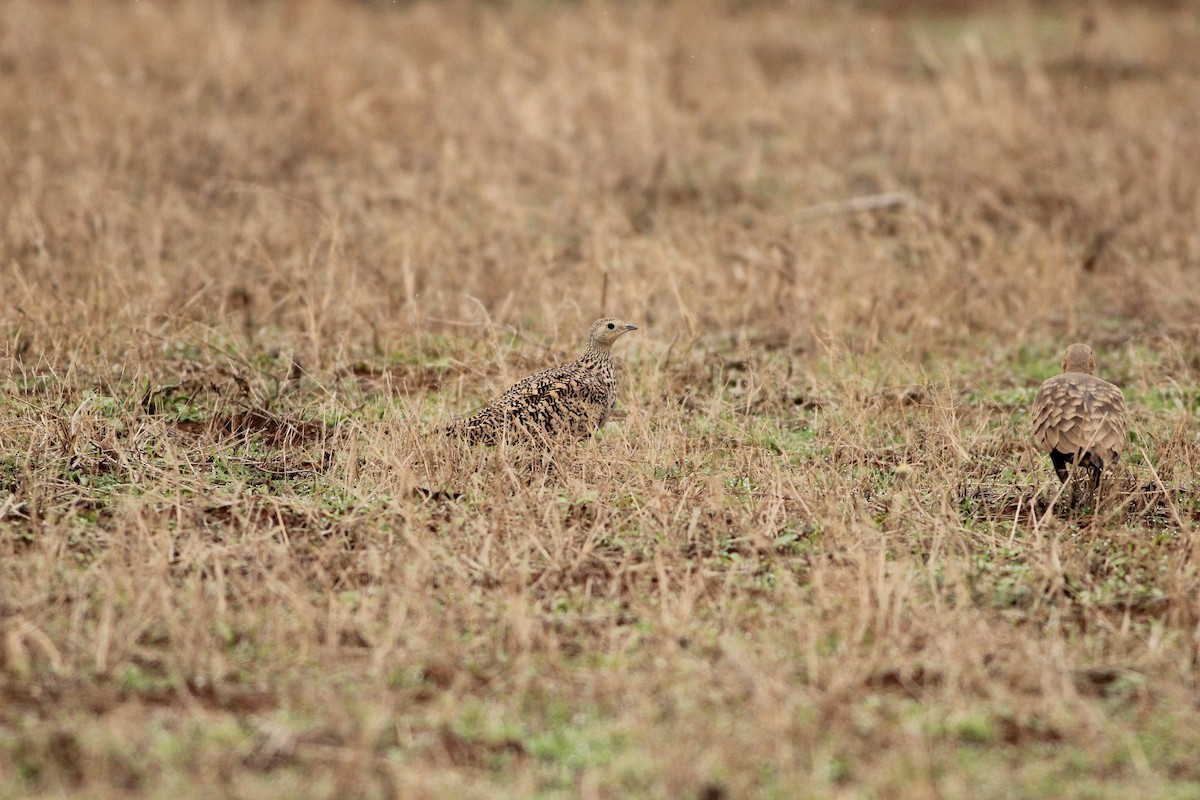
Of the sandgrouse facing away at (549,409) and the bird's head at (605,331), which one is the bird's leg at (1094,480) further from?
the bird's head at (605,331)

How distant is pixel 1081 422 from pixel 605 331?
7.66ft

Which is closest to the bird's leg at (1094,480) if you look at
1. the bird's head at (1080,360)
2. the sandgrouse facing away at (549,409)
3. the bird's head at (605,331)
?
the bird's head at (1080,360)

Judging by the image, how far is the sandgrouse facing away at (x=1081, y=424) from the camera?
5727mm

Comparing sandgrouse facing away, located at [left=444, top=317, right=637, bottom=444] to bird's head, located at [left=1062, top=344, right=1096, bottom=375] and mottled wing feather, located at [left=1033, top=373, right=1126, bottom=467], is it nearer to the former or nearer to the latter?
mottled wing feather, located at [left=1033, top=373, right=1126, bottom=467]

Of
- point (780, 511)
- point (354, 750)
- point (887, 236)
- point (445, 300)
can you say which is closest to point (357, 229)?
point (445, 300)

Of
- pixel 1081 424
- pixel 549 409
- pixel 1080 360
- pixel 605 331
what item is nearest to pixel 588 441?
pixel 549 409

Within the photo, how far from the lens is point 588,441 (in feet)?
21.3

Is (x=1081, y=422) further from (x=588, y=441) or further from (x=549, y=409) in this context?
(x=549, y=409)

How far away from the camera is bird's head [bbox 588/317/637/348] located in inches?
277

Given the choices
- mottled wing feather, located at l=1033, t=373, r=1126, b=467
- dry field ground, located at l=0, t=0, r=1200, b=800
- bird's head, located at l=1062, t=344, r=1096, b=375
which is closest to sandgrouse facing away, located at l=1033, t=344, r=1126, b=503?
mottled wing feather, located at l=1033, t=373, r=1126, b=467

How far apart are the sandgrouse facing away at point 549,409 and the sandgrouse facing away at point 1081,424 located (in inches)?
77.3

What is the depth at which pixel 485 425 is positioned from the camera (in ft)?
20.9

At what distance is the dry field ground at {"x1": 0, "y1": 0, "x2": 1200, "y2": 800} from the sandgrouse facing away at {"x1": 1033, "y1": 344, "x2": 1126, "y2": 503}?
0.61 feet

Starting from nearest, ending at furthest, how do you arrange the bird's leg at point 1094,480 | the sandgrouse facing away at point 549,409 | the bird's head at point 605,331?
the bird's leg at point 1094,480 → the sandgrouse facing away at point 549,409 → the bird's head at point 605,331
